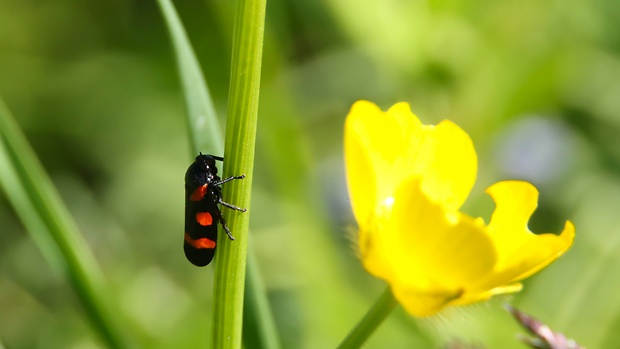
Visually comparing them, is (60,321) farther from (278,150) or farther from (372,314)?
(372,314)

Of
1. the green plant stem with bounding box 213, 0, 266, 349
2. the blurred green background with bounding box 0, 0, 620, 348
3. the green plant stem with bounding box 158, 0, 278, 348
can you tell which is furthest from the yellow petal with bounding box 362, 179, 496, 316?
the blurred green background with bounding box 0, 0, 620, 348

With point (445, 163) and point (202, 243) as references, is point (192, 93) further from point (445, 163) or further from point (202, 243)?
point (445, 163)

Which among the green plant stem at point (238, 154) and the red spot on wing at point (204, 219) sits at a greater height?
the green plant stem at point (238, 154)

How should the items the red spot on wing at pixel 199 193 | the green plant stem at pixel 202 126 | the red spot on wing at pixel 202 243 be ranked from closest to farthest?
the green plant stem at pixel 202 126
the red spot on wing at pixel 202 243
the red spot on wing at pixel 199 193

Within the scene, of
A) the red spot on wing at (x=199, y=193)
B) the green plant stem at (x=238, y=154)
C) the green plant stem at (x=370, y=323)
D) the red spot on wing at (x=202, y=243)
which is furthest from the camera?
the red spot on wing at (x=199, y=193)

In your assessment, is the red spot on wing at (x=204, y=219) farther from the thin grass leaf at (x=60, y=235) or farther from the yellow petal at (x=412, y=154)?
the yellow petal at (x=412, y=154)

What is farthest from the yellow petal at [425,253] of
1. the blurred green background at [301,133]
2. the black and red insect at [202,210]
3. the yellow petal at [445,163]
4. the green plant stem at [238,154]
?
the blurred green background at [301,133]

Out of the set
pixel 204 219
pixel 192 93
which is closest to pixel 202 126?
pixel 192 93

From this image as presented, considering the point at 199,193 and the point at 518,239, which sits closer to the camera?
the point at 518,239
